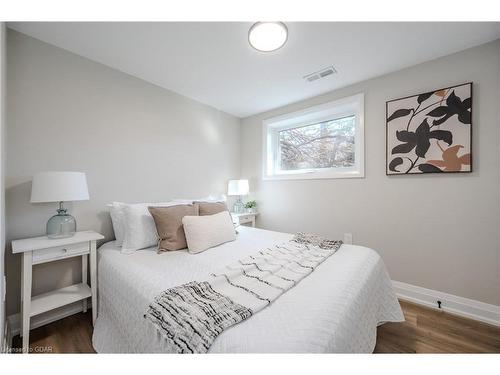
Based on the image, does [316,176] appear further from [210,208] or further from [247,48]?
[247,48]

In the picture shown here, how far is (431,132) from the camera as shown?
1862 millimetres

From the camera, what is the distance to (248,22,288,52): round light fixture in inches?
58.0

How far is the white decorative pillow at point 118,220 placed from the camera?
1740mm

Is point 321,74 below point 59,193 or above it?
above

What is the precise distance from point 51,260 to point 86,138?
3.48 ft

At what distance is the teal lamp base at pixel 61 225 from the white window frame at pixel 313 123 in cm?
234

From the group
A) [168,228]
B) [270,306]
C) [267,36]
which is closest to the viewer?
[270,306]

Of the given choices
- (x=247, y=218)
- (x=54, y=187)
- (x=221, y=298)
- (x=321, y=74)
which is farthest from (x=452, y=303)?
(x=54, y=187)

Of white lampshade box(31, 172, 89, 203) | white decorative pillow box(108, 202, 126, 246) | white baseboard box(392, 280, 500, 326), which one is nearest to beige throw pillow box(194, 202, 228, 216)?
white decorative pillow box(108, 202, 126, 246)

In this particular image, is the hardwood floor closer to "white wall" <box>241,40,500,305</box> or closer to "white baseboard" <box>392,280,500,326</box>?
"white baseboard" <box>392,280,500,326</box>

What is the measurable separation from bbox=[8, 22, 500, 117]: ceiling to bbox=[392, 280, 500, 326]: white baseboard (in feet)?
7.24

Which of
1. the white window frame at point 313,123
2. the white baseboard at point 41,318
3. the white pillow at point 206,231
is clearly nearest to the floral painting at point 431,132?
the white window frame at point 313,123
